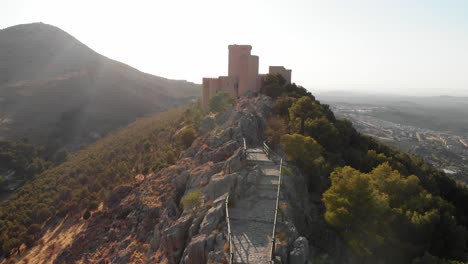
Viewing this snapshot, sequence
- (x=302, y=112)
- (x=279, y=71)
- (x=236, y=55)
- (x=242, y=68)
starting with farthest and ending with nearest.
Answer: (x=279, y=71) < (x=242, y=68) < (x=236, y=55) < (x=302, y=112)

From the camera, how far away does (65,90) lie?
327 ft

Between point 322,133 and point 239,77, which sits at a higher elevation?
point 239,77

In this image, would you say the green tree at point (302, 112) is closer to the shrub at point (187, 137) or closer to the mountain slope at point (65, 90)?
the shrub at point (187, 137)

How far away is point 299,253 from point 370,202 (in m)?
5.06

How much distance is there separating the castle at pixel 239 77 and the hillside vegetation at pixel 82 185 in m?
4.35

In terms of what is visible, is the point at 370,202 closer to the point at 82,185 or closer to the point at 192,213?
the point at 192,213

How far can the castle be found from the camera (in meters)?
35.7

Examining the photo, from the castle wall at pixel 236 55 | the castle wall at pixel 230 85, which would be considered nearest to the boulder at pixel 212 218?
the castle wall at pixel 230 85

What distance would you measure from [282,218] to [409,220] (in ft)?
25.8

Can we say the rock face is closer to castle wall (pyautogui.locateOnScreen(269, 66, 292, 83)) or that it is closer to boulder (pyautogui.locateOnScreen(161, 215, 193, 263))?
boulder (pyautogui.locateOnScreen(161, 215, 193, 263))

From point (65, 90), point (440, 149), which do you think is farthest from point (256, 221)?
point (440, 149)

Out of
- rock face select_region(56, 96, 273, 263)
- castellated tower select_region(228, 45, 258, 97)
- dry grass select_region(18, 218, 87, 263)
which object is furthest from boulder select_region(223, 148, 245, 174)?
castellated tower select_region(228, 45, 258, 97)

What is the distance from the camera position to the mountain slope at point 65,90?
3130 inches

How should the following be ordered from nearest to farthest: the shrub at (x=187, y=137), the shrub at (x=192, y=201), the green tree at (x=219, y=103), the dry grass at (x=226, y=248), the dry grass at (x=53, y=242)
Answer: the dry grass at (x=226, y=248) < the shrub at (x=192, y=201) < the dry grass at (x=53, y=242) < the shrub at (x=187, y=137) < the green tree at (x=219, y=103)
